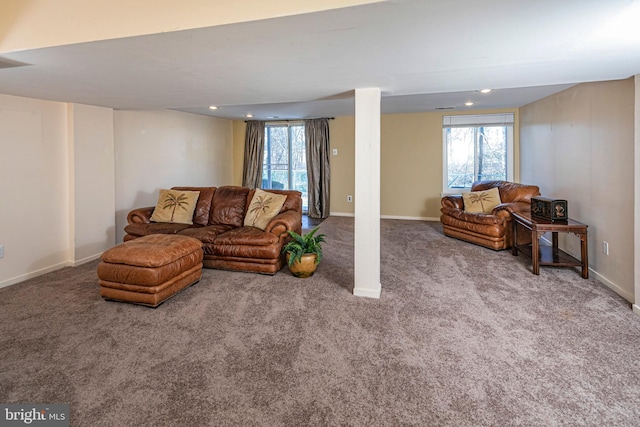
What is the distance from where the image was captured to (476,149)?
631 cm

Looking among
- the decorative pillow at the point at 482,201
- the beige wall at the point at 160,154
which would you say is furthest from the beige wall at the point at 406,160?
the beige wall at the point at 160,154

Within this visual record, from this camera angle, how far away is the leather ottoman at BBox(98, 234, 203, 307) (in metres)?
2.72

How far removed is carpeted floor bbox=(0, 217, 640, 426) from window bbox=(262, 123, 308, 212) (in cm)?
446

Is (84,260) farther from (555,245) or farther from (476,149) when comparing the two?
(476,149)

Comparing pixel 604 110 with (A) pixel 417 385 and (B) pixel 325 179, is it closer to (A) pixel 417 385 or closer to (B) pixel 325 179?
(A) pixel 417 385

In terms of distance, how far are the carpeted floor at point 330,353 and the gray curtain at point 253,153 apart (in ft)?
14.7

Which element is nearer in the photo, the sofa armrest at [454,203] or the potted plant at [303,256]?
the potted plant at [303,256]

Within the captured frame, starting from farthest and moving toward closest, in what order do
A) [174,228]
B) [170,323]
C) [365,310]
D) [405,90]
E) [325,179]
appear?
[325,179] < [174,228] < [405,90] < [365,310] < [170,323]

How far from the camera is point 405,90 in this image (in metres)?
3.08

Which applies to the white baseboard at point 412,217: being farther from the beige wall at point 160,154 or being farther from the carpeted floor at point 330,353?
the beige wall at point 160,154

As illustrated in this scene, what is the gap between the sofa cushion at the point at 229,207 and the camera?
169 inches

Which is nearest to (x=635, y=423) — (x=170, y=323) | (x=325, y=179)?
(x=170, y=323)

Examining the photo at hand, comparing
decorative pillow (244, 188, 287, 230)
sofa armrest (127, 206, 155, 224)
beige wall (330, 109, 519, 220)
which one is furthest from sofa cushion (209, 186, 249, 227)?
beige wall (330, 109, 519, 220)

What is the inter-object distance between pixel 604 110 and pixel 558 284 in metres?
1.76
